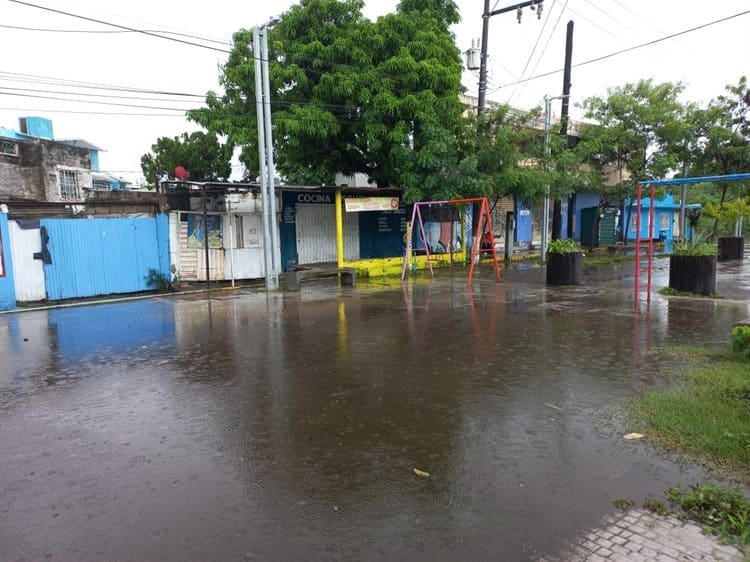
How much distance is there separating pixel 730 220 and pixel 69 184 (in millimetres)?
A: 28848

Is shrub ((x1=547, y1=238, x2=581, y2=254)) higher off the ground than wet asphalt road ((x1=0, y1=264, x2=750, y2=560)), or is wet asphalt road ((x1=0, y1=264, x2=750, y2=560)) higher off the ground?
shrub ((x1=547, y1=238, x2=581, y2=254))

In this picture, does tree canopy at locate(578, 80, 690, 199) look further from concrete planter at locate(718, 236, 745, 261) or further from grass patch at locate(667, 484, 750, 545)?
grass patch at locate(667, 484, 750, 545)

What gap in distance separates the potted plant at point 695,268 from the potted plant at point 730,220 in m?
3.58

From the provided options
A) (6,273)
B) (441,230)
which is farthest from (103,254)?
(441,230)

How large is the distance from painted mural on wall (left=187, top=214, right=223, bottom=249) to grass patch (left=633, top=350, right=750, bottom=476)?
12977mm

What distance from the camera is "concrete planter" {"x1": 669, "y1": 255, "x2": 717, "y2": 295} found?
37.7 feet

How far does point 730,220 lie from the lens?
15.6 meters

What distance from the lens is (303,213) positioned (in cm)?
1789

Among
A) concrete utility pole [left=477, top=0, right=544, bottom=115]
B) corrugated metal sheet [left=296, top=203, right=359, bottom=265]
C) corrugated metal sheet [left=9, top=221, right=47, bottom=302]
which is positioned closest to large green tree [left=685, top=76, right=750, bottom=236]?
concrete utility pole [left=477, top=0, right=544, bottom=115]

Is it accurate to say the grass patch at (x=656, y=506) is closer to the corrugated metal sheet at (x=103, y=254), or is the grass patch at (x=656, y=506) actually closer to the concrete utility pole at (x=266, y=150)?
the concrete utility pole at (x=266, y=150)

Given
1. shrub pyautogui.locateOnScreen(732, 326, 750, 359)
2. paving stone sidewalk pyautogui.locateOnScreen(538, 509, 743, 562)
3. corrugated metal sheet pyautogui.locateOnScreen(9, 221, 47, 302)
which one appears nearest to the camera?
paving stone sidewalk pyautogui.locateOnScreen(538, 509, 743, 562)

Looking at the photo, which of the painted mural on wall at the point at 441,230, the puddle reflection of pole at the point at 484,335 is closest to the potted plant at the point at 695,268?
the puddle reflection of pole at the point at 484,335

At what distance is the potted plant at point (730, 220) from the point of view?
14.5 meters

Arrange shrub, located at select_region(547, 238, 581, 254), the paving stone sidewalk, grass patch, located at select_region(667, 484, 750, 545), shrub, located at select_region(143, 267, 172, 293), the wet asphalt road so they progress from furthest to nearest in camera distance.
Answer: shrub, located at select_region(143, 267, 172, 293) → shrub, located at select_region(547, 238, 581, 254) → the wet asphalt road → grass patch, located at select_region(667, 484, 750, 545) → the paving stone sidewalk
